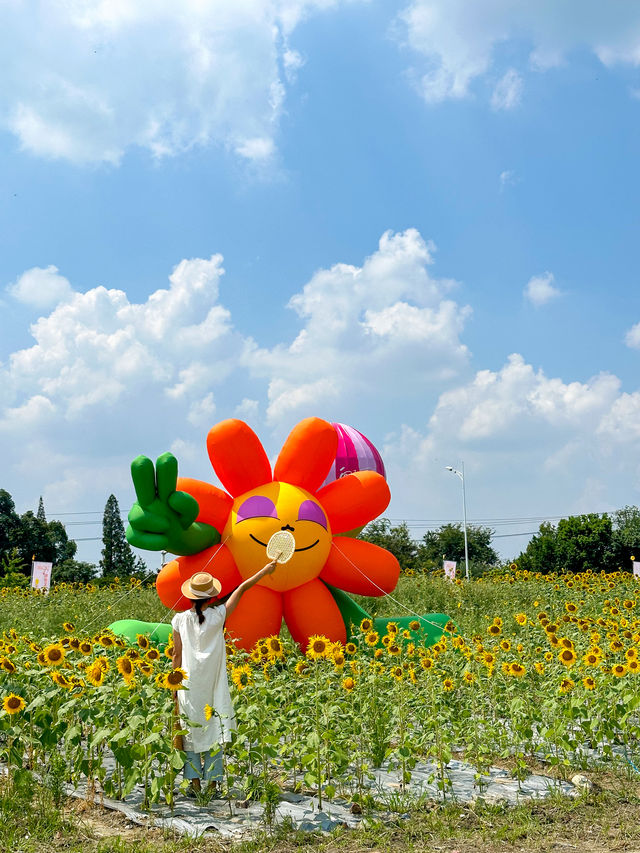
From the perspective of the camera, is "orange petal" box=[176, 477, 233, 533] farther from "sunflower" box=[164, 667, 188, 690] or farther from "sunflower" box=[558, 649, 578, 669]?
"sunflower" box=[164, 667, 188, 690]

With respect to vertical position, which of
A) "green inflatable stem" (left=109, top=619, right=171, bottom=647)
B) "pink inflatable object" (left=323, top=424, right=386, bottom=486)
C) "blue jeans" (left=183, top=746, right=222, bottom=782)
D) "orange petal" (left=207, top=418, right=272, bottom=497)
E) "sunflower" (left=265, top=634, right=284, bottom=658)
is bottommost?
"blue jeans" (left=183, top=746, right=222, bottom=782)

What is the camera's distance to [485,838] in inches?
157

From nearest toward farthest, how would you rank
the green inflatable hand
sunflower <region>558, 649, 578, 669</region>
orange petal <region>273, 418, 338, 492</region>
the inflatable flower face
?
sunflower <region>558, 649, 578, 669</region>
the green inflatable hand
the inflatable flower face
orange petal <region>273, 418, 338, 492</region>

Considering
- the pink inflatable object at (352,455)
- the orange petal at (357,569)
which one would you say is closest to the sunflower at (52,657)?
the orange petal at (357,569)

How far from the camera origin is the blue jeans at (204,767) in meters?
4.45

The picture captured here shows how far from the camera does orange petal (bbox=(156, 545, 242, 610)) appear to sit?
27.4 ft

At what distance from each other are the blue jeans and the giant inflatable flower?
3.42 m

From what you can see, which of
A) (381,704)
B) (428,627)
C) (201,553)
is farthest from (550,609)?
(381,704)

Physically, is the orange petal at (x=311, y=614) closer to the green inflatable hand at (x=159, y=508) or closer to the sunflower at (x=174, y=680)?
the green inflatable hand at (x=159, y=508)

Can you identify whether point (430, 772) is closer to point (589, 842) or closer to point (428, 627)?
point (589, 842)

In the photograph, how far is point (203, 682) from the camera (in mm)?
4582

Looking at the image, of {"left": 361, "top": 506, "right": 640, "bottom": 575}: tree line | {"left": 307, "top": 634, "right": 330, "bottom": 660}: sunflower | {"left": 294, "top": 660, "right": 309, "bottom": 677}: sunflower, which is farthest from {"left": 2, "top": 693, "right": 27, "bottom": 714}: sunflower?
{"left": 361, "top": 506, "right": 640, "bottom": 575}: tree line

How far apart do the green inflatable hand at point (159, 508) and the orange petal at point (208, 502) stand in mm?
400

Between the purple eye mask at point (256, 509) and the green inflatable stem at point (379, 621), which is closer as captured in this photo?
the purple eye mask at point (256, 509)
